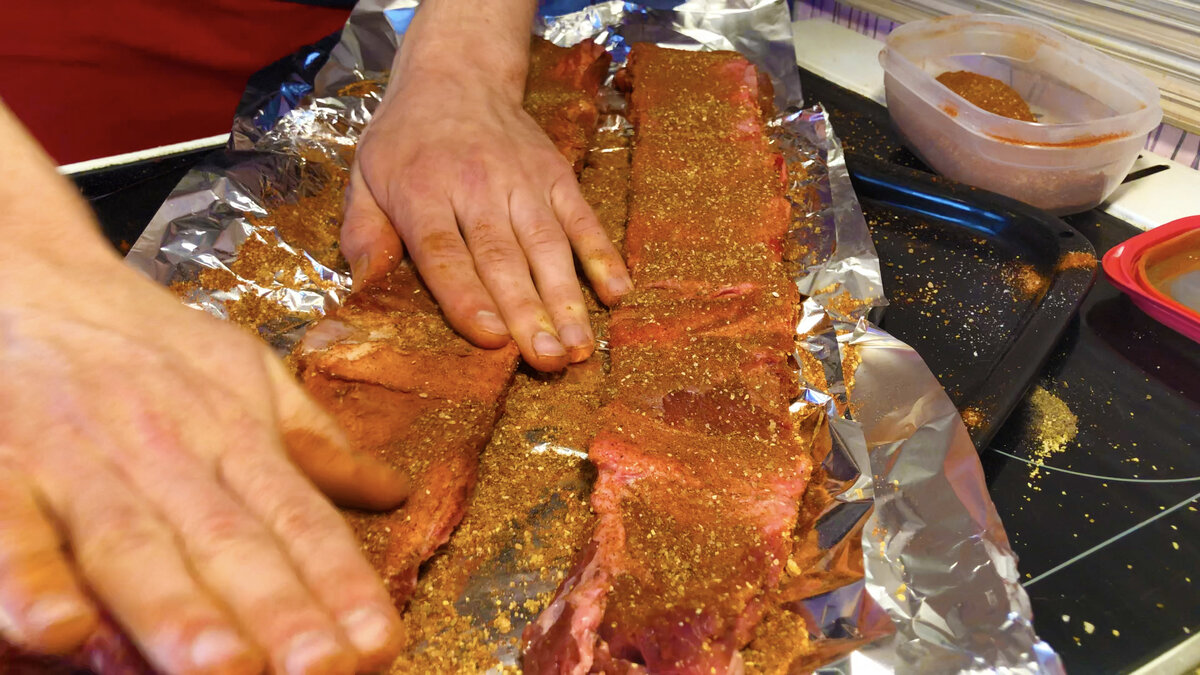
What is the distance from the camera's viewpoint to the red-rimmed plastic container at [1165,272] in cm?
204

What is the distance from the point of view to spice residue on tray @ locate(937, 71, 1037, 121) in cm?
272

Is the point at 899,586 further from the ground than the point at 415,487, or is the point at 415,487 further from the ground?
the point at 415,487

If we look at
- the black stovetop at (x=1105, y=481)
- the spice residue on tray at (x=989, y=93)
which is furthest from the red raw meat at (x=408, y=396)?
the spice residue on tray at (x=989, y=93)

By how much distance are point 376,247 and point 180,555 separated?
4.19ft

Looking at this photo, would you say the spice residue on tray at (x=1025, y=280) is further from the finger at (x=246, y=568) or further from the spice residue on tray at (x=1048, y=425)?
the finger at (x=246, y=568)

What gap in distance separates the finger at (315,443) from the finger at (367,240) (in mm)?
861

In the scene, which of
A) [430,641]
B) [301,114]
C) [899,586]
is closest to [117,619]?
[430,641]

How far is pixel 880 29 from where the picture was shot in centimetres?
380

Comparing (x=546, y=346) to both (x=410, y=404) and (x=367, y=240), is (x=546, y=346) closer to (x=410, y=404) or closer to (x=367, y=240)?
(x=410, y=404)

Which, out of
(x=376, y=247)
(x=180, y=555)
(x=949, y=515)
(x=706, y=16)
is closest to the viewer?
(x=180, y=555)

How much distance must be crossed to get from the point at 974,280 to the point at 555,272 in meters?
1.32

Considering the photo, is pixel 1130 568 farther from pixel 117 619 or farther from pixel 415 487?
pixel 117 619

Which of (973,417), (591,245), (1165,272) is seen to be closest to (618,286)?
(591,245)

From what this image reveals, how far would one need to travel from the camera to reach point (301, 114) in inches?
110
